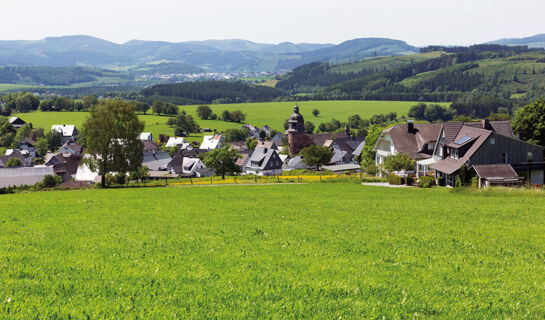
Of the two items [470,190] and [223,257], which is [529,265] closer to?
[223,257]

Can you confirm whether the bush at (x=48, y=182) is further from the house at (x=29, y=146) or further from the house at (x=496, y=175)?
the house at (x=29, y=146)

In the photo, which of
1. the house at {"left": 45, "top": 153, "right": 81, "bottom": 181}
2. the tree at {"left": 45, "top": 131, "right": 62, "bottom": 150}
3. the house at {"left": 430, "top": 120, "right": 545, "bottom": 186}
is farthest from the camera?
the tree at {"left": 45, "top": 131, "right": 62, "bottom": 150}

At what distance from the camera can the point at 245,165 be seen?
127562mm

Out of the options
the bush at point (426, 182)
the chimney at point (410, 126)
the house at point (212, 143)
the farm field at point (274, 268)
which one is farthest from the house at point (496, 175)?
the house at point (212, 143)

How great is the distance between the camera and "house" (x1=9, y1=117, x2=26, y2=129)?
193m

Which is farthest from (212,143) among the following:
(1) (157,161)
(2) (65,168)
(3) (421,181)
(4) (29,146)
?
(3) (421,181)

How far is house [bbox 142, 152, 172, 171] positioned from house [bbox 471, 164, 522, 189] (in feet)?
298

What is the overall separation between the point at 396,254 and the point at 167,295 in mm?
7489

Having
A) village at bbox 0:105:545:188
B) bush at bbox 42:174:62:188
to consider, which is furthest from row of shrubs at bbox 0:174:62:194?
village at bbox 0:105:545:188

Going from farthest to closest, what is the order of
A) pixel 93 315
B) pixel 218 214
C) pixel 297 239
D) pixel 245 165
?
pixel 245 165, pixel 218 214, pixel 297 239, pixel 93 315

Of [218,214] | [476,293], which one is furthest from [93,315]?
[218,214]

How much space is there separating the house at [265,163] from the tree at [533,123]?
65082 millimetres

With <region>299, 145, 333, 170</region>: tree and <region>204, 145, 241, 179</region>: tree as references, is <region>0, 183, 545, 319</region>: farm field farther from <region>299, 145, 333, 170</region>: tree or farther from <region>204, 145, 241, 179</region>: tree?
<region>299, 145, 333, 170</region>: tree

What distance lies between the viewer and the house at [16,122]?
19300 cm
